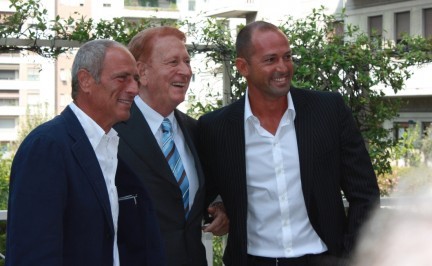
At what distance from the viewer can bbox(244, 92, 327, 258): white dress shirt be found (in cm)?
288

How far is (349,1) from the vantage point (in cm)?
2680

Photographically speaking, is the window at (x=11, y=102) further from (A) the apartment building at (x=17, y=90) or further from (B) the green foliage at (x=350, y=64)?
(B) the green foliage at (x=350, y=64)

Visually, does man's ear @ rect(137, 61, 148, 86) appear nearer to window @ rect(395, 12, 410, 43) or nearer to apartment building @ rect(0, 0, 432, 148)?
apartment building @ rect(0, 0, 432, 148)

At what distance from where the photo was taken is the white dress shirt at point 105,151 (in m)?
2.35

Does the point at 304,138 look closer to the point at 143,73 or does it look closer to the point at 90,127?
the point at 143,73

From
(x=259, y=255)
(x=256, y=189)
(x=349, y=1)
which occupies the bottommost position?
(x=259, y=255)

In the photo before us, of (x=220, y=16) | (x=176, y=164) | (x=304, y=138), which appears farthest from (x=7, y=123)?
(x=304, y=138)

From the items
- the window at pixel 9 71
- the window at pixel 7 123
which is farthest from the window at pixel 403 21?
the window at pixel 7 123

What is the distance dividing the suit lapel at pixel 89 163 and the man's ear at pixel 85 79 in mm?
110

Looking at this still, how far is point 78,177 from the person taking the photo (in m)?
2.23

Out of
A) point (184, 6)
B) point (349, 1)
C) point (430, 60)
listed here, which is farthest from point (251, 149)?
point (184, 6)

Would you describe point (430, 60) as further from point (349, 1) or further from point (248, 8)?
point (248, 8)

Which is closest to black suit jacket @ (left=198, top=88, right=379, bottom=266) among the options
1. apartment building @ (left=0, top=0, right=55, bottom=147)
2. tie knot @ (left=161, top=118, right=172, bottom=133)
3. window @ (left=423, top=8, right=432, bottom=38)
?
tie knot @ (left=161, top=118, right=172, bottom=133)

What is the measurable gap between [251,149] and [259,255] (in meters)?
0.42
